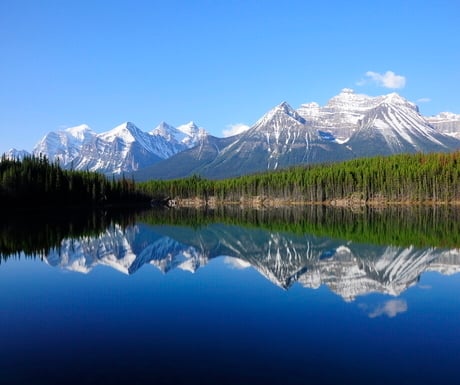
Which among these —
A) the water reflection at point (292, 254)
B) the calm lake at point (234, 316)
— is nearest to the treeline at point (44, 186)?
the water reflection at point (292, 254)

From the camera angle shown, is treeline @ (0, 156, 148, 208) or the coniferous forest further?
the coniferous forest

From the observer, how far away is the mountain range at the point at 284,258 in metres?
30.7

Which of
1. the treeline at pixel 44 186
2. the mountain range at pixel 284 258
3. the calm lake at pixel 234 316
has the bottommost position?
the calm lake at pixel 234 316

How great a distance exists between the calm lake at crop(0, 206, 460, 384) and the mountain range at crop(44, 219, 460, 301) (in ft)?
0.64

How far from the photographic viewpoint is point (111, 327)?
20.0 metres

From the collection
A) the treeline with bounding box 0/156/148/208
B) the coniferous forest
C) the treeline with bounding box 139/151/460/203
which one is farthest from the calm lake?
the treeline with bounding box 139/151/460/203

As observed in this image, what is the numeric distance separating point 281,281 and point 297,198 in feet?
484

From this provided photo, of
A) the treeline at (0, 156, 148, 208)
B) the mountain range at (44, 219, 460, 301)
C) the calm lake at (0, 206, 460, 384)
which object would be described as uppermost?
the treeline at (0, 156, 148, 208)

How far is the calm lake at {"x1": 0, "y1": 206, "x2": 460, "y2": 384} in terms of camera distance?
585 inches

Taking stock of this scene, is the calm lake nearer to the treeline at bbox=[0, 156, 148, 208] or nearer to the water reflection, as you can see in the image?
the water reflection

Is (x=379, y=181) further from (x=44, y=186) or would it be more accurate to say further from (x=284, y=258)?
(x=284, y=258)

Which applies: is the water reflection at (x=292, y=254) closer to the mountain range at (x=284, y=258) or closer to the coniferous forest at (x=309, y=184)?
the mountain range at (x=284, y=258)

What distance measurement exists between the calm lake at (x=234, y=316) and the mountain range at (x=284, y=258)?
0.20 meters

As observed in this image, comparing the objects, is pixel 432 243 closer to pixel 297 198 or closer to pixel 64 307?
pixel 64 307
